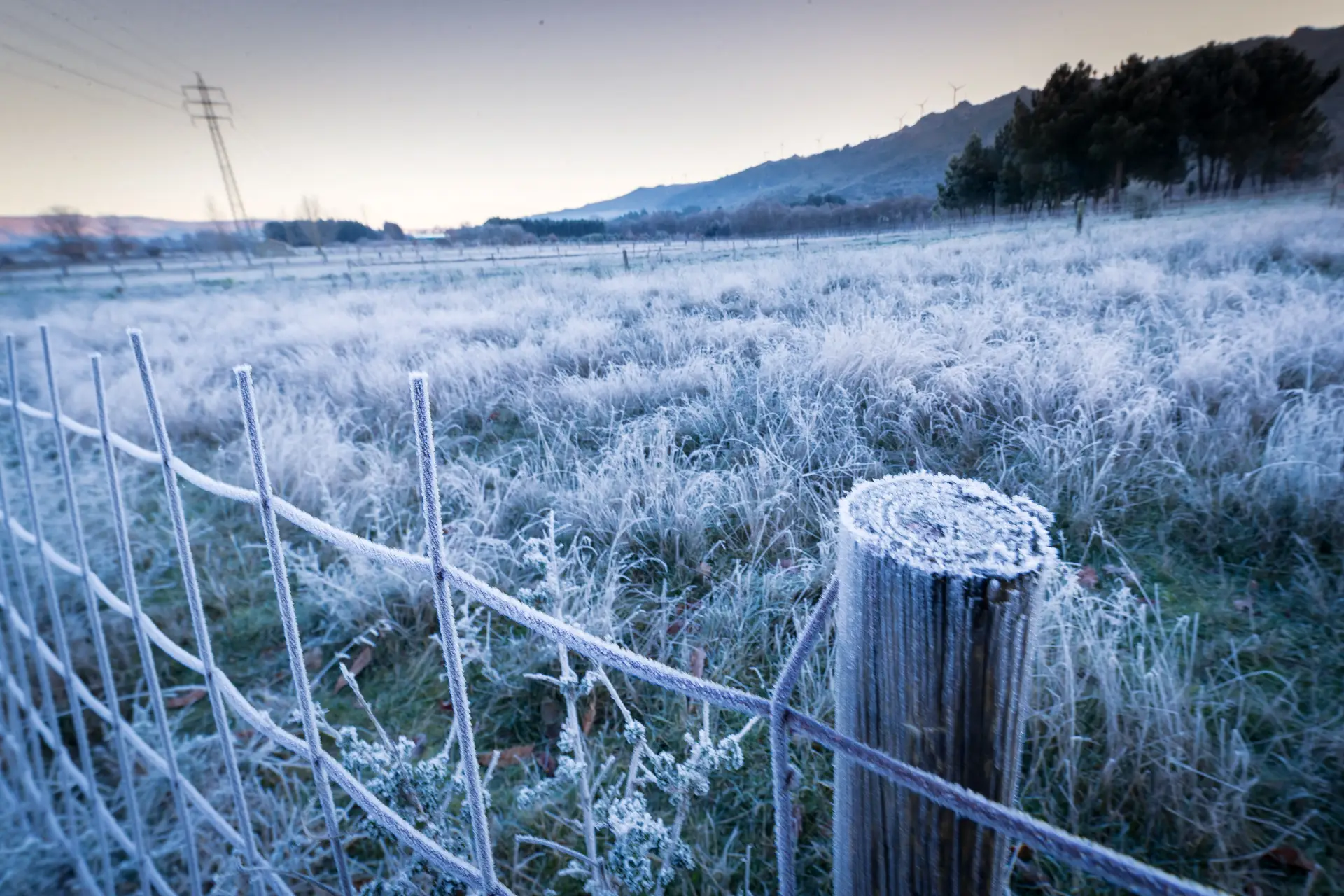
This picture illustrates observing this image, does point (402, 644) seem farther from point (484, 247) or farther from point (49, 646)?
point (484, 247)

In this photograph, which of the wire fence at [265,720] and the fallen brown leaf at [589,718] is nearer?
the wire fence at [265,720]

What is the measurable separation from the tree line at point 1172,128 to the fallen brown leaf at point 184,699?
20952mm

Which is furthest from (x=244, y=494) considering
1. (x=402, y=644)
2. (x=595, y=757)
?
(x=402, y=644)

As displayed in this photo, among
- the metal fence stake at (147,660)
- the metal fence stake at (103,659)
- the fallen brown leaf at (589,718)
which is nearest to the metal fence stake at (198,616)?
the metal fence stake at (147,660)

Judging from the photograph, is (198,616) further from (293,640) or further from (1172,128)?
(1172,128)

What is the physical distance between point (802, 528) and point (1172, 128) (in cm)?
2349

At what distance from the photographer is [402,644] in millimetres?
2301

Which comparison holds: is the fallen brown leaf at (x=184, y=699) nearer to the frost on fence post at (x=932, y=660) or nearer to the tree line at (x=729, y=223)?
the frost on fence post at (x=932, y=660)

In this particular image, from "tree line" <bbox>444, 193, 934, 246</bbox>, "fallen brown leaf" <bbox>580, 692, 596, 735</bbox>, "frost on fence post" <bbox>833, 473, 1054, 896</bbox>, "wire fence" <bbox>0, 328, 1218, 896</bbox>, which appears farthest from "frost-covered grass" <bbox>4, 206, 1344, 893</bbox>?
"tree line" <bbox>444, 193, 934, 246</bbox>

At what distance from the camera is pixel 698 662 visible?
75.2 inches

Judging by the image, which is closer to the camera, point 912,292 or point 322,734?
point 322,734

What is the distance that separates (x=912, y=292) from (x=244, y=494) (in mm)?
6358

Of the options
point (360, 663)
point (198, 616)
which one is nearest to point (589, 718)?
point (360, 663)

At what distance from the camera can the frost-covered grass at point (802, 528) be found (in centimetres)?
146
